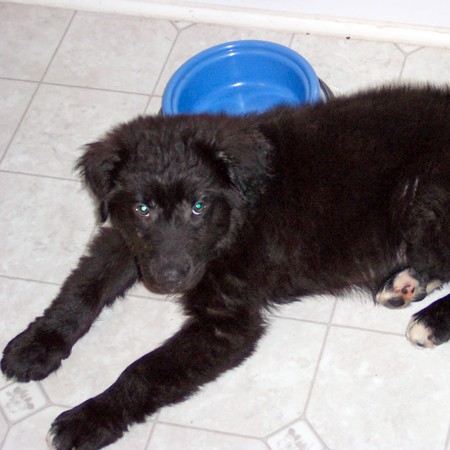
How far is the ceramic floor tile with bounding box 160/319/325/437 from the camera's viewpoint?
3.46m

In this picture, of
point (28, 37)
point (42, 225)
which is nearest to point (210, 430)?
point (42, 225)

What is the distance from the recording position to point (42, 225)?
4188 millimetres

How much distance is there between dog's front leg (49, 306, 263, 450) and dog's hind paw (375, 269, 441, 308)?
593 mm

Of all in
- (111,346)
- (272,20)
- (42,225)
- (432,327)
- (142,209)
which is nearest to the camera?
(142,209)

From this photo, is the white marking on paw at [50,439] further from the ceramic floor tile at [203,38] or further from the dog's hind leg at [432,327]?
the ceramic floor tile at [203,38]

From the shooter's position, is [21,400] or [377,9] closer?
[21,400]

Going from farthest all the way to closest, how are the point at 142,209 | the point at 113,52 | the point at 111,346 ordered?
the point at 113,52 → the point at 111,346 → the point at 142,209

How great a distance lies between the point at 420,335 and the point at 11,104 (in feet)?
8.19

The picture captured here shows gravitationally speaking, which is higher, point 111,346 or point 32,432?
point 111,346

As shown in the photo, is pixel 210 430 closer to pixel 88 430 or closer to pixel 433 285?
pixel 88 430

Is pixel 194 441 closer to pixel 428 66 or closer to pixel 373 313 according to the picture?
pixel 373 313

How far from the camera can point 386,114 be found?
336 cm

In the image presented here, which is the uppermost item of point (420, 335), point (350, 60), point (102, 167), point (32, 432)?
point (102, 167)

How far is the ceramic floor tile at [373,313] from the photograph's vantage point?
12.0 feet
